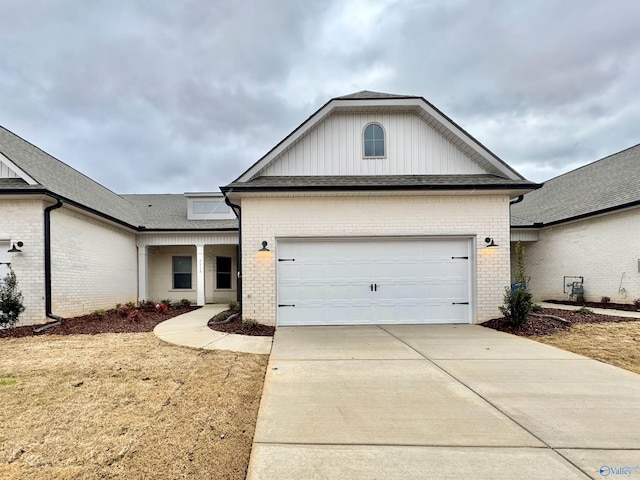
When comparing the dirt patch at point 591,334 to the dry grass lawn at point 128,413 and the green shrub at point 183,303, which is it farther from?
the green shrub at point 183,303

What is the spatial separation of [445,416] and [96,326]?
30.5ft

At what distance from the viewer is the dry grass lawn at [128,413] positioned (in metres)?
2.57

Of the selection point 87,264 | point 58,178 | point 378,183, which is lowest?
point 87,264

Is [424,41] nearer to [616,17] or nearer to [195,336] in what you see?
[616,17]

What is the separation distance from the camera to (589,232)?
12.9m

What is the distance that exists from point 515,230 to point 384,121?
974 cm

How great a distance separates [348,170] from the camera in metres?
9.40

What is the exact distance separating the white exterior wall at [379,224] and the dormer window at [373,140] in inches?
62.2

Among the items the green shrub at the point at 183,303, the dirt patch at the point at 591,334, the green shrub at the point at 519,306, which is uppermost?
the green shrub at the point at 519,306

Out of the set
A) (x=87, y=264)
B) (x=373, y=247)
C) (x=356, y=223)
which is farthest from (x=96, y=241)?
(x=373, y=247)

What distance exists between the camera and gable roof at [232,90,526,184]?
912 cm

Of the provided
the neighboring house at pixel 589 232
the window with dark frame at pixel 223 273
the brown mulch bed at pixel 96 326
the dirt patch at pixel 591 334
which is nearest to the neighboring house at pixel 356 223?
the brown mulch bed at pixel 96 326

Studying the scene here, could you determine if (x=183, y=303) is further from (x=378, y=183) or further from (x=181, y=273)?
(x=378, y=183)

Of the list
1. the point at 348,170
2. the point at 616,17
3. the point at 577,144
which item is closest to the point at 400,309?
the point at 348,170
